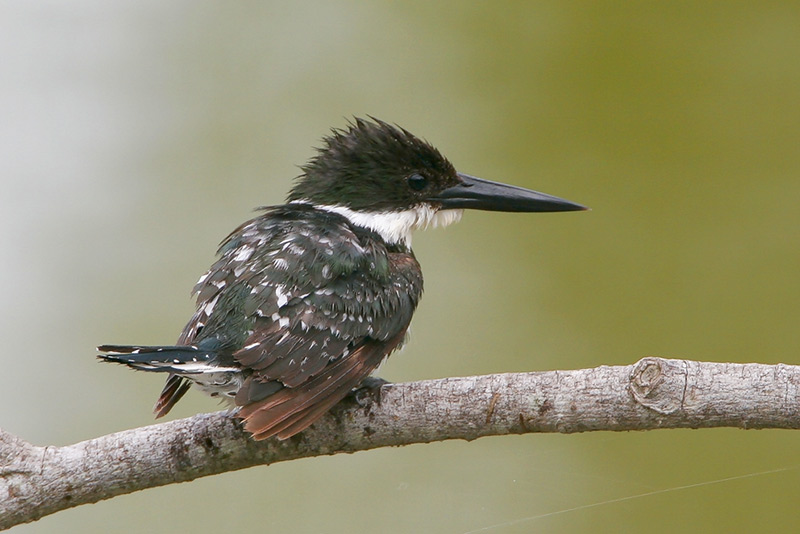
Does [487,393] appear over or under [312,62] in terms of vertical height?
under

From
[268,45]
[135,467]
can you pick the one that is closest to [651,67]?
[268,45]

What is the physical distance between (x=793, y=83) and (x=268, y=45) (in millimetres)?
2793

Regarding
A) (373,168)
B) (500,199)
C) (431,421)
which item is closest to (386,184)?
(373,168)

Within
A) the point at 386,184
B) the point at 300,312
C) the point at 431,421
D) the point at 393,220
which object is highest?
the point at 386,184

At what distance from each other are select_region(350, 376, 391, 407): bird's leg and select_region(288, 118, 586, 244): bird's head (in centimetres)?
74

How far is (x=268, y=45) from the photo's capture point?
228 inches

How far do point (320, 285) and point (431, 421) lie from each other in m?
0.56

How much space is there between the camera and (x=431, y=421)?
252 cm

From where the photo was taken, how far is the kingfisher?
261 centimetres

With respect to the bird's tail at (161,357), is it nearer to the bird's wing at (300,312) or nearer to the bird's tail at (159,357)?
the bird's tail at (159,357)

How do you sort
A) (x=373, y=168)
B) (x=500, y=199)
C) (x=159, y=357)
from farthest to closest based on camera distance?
1. (x=500, y=199)
2. (x=373, y=168)
3. (x=159, y=357)

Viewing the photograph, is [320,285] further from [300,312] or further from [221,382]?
[221,382]

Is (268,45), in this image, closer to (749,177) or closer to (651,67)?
(651,67)

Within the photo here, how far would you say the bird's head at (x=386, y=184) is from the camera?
3.39m
